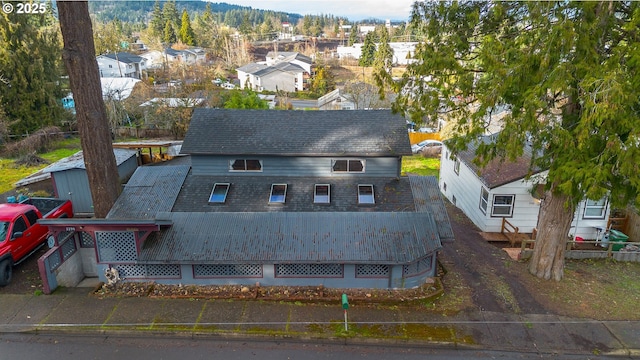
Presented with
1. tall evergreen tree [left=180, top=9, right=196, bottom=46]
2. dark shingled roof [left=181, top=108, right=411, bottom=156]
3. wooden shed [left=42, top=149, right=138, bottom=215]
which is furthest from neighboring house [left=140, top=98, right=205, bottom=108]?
tall evergreen tree [left=180, top=9, right=196, bottom=46]

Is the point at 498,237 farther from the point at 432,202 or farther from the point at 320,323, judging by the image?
the point at 320,323

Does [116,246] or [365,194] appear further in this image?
[365,194]

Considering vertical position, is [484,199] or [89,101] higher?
[89,101]

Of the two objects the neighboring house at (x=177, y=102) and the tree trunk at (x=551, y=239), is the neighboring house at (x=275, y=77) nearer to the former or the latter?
the neighboring house at (x=177, y=102)

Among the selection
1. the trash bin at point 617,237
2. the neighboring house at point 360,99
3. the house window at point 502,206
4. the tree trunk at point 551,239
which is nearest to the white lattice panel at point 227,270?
the tree trunk at point 551,239

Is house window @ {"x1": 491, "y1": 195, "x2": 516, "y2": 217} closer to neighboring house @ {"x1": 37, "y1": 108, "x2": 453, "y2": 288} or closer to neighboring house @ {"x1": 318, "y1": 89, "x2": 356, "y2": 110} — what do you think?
neighboring house @ {"x1": 37, "y1": 108, "x2": 453, "y2": 288}

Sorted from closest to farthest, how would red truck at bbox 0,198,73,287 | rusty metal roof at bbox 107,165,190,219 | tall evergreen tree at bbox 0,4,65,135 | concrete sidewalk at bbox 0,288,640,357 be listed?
1. concrete sidewalk at bbox 0,288,640,357
2. red truck at bbox 0,198,73,287
3. rusty metal roof at bbox 107,165,190,219
4. tall evergreen tree at bbox 0,4,65,135

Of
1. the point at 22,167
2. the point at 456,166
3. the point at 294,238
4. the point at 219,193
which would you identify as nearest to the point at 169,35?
the point at 22,167
